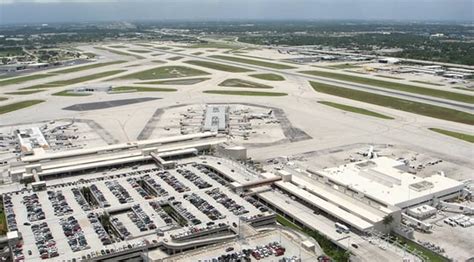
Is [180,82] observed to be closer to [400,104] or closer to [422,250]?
[400,104]

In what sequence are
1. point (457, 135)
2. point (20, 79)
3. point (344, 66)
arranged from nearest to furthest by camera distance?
point (457, 135) → point (20, 79) → point (344, 66)

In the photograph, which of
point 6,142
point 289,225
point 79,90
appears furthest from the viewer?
point 79,90

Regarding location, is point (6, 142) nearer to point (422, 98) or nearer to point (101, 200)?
point (101, 200)

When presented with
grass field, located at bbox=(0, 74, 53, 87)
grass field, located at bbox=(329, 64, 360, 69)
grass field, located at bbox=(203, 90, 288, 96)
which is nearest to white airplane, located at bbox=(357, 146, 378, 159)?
grass field, located at bbox=(203, 90, 288, 96)

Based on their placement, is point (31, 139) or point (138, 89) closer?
point (31, 139)

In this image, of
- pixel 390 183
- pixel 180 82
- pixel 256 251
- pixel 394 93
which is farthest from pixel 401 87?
pixel 256 251

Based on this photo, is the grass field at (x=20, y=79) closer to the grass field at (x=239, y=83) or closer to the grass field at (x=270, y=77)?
the grass field at (x=239, y=83)

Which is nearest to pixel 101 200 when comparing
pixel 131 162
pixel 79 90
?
pixel 131 162
